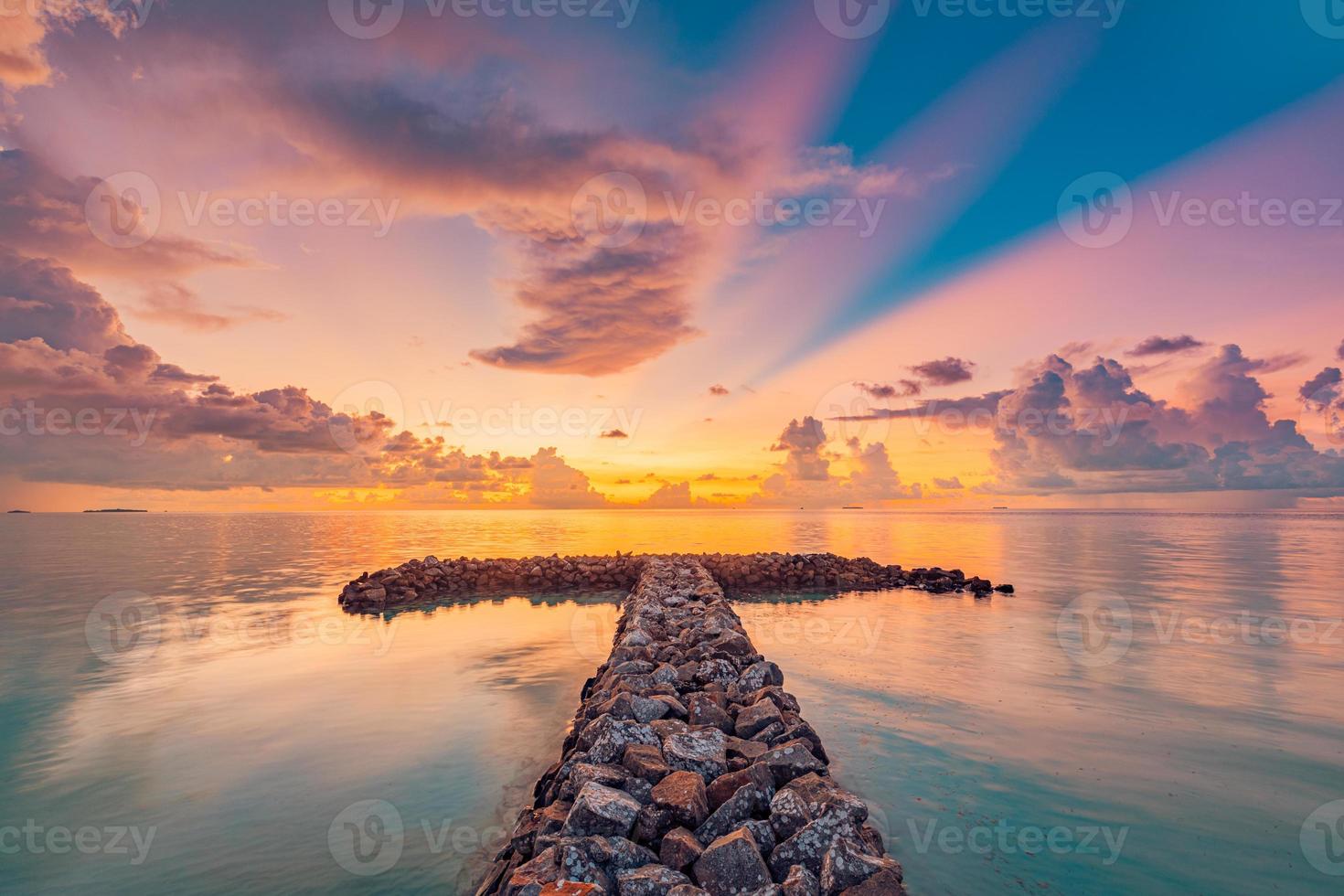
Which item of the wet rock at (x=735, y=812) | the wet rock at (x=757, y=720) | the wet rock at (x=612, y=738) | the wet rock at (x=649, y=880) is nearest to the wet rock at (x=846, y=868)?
the wet rock at (x=735, y=812)

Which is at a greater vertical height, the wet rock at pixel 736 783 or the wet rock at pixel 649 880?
the wet rock at pixel 736 783

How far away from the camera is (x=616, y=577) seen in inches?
1053

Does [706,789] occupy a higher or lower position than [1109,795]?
higher

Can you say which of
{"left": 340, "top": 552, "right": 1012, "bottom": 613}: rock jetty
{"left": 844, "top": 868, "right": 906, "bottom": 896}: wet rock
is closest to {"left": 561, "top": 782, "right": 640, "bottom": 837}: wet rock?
{"left": 844, "top": 868, "right": 906, "bottom": 896}: wet rock

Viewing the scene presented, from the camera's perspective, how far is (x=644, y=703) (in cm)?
682

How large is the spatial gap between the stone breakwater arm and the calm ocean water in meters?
1.41

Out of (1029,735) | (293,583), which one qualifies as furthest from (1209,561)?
(293,583)

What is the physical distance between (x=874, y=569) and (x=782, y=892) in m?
25.5

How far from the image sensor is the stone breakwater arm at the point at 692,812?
3.99 m

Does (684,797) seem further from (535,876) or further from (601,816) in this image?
(535,876)

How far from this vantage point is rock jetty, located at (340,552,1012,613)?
23.6 metres

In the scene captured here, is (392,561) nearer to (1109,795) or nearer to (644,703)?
(644,703)

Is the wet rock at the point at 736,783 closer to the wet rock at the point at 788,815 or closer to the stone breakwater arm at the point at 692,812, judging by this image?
the stone breakwater arm at the point at 692,812

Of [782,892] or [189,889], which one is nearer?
[782,892]
